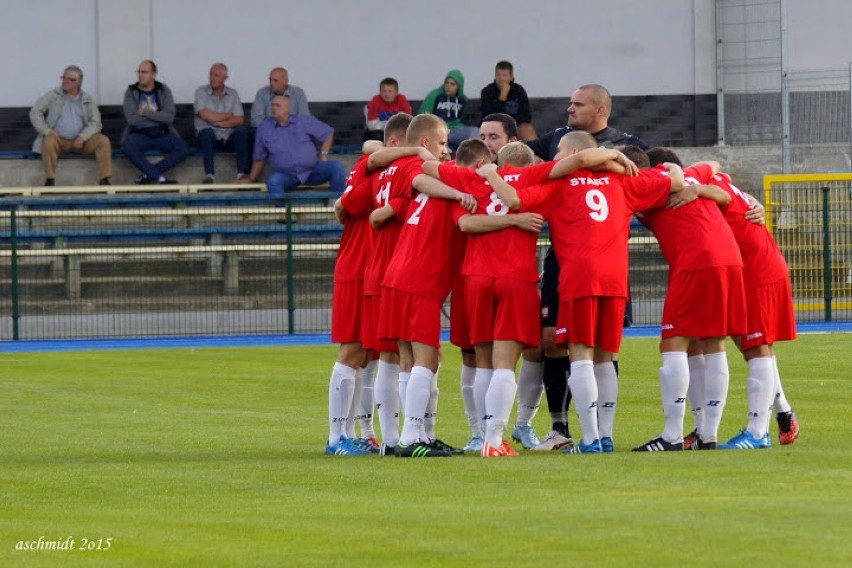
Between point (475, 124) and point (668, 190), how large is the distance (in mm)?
17434

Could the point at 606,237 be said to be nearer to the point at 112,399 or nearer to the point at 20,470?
the point at 20,470

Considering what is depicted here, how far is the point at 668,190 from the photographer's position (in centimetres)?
923

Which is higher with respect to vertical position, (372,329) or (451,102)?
(451,102)

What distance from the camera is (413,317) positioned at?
359 inches

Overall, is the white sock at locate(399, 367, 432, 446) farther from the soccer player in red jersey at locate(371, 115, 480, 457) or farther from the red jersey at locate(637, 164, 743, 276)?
the red jersey at locate(637, 164, 743, 276)

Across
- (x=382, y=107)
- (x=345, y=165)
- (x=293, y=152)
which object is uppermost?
(x=382, y=107)

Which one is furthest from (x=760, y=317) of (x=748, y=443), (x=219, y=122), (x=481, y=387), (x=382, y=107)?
(x=219, y=122)

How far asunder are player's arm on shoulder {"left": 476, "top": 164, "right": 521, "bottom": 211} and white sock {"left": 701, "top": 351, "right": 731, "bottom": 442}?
1457 millimetres

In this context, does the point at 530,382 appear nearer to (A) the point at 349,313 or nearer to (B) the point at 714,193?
(A) the point at 349,313

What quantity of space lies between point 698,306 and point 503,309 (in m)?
1.13

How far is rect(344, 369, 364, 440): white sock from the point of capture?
9.78m

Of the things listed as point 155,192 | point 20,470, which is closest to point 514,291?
point 20,470

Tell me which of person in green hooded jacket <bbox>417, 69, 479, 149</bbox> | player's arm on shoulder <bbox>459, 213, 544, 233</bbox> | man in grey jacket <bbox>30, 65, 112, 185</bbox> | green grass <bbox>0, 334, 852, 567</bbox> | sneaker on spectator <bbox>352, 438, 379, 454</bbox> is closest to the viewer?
green grass <bbox>0, 334, 852, 567</bbox>

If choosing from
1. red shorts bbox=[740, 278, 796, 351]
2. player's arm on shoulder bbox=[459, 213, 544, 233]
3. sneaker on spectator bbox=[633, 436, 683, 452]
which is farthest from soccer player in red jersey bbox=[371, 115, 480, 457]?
red shorts bbox=[740, 278, 796, 351]
